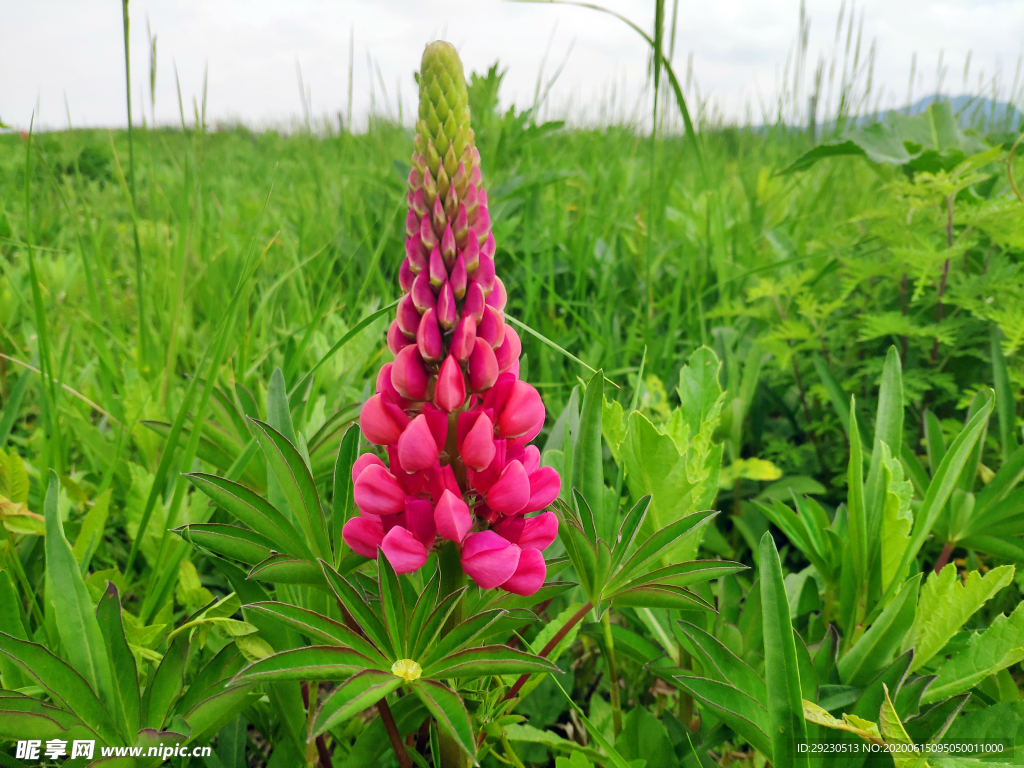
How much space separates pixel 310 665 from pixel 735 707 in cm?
63

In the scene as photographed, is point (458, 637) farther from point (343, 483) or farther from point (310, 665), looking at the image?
point (343, 483)

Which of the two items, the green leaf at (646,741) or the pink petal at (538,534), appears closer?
the pink petal at (538,534)

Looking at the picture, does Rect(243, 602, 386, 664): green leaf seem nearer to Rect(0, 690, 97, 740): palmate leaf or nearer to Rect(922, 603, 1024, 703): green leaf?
Rect(0, 690, 97, 740): palmate leaf

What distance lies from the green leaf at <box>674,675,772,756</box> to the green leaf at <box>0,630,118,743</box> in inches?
33.4

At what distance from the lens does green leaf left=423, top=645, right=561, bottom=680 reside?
2.63 feet

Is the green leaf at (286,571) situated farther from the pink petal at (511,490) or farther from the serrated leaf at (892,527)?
the serrated leaf at (892,527)

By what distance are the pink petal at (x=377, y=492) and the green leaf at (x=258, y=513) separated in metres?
0.25

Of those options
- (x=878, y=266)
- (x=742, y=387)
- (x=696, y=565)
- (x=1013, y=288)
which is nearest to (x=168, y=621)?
(x=696, y=565)

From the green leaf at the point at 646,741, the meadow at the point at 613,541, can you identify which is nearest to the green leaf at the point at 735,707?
the meadow at the point at 613,541

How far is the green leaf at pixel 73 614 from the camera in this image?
0.97m

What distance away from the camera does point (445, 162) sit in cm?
85

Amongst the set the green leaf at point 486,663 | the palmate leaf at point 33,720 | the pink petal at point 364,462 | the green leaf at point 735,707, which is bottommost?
the green leaf at point 735,707

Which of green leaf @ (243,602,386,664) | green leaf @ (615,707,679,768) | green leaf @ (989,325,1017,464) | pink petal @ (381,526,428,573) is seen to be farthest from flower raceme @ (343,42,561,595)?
green leaf @ (989,325,1017,464)

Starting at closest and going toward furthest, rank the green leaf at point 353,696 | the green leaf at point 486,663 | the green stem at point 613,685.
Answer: the green leaf at point 353,696 → the green leaf at point 486,663 → the green stem at point 613,685
